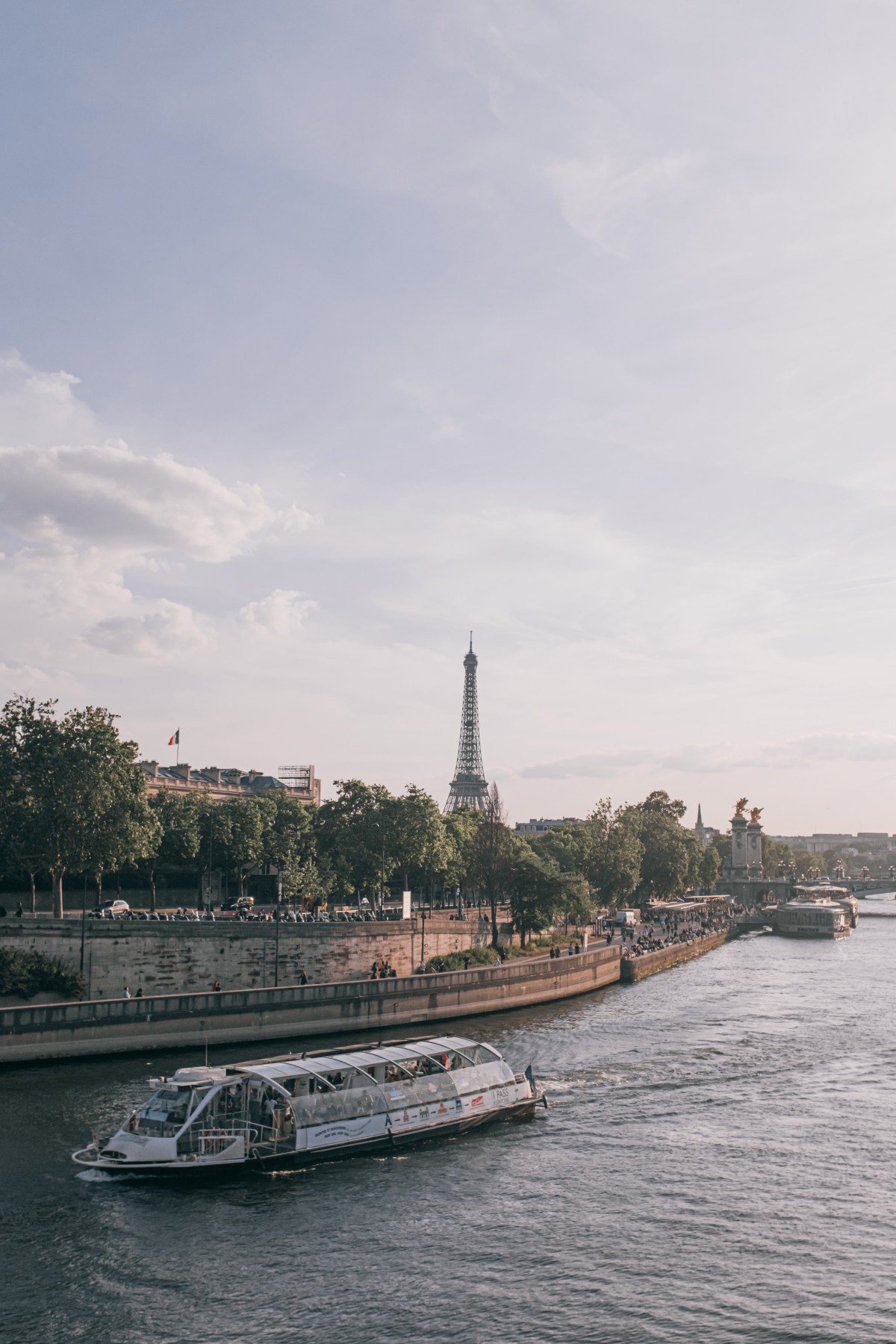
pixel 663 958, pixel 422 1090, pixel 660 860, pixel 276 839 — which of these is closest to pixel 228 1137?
pixel 422 1090

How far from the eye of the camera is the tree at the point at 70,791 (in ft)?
258

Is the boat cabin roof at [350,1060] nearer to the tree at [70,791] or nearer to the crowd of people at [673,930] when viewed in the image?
the tree at [70,791]

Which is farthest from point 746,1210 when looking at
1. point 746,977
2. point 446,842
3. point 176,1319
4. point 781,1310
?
point 446,842

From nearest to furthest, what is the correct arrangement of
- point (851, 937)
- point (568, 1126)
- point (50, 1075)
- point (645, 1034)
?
point (568, 1126) < point (50, 1075) < point (645, 1034) < point (851, 937)

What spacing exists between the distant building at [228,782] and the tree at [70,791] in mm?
44383

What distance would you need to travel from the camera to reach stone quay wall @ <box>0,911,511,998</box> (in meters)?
70.1

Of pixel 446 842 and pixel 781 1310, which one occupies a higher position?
pixel 446 842

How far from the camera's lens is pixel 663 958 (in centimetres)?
10775

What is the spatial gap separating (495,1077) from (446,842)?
63911 millimetres

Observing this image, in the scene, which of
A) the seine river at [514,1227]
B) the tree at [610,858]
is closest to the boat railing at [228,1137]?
the seine river at [514,1227]

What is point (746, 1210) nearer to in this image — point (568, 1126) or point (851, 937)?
point (568, 1126)

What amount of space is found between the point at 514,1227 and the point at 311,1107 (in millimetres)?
9623

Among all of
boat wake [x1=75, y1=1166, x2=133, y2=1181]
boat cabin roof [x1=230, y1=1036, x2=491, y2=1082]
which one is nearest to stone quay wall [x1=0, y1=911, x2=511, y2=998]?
boat cabin roof [x1=230, y1=1036, x2=491, y2=1082]

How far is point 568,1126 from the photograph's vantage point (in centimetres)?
4506
